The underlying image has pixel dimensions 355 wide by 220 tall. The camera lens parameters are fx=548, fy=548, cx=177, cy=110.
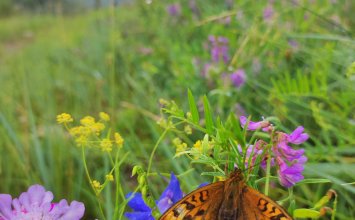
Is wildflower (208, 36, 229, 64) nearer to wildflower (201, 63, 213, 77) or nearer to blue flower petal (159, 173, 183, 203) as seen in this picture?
wildflower (201, 63, 213, 77)

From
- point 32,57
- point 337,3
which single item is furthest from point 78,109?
point 32,57

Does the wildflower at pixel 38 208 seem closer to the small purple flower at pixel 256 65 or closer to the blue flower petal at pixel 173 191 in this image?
the blue flower petal at pixel 173 191

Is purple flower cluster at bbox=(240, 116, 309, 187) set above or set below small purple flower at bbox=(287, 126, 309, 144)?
below

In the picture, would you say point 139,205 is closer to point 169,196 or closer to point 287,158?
point 169,196

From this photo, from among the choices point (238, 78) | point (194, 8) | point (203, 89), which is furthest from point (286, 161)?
point (194, 8)

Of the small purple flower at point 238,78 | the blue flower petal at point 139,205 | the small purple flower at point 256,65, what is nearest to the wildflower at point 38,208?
the blue flower petal at point 139,205

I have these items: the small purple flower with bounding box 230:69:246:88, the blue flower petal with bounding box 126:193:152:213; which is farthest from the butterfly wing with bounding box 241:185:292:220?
the small purple flower with bounding box 230:69:246:88
